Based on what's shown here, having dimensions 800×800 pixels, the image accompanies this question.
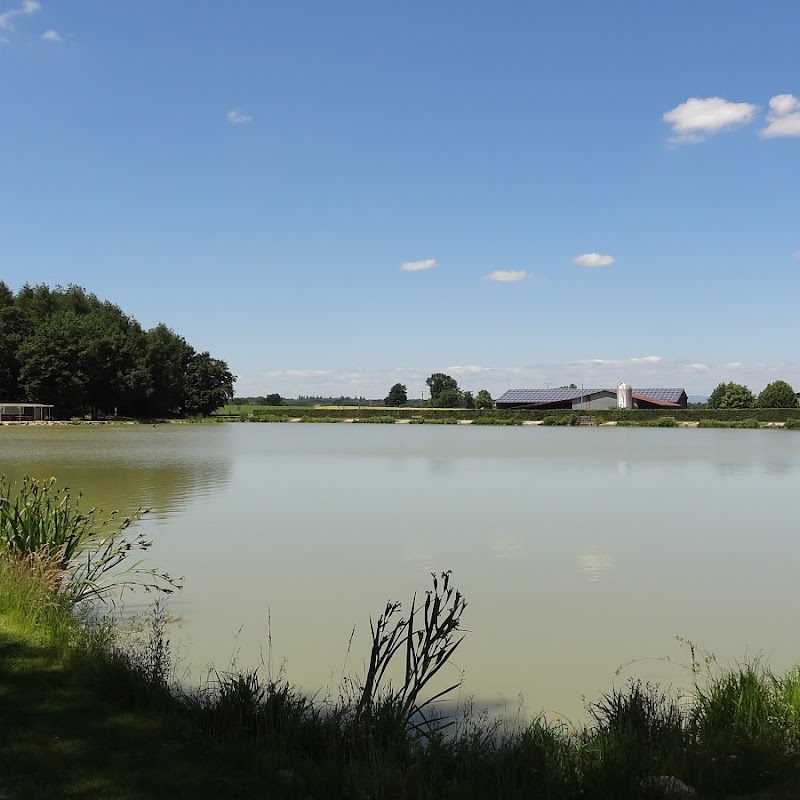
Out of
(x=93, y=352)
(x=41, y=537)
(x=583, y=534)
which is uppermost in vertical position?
(x=93, y=352)

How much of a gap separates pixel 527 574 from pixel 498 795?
729 cm

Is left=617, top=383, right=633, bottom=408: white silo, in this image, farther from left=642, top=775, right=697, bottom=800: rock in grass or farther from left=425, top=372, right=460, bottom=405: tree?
left=642, top=775, right=697, bottom=800: rock in grass

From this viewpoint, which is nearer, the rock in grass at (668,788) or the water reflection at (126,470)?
the rock in grass at (668,788)

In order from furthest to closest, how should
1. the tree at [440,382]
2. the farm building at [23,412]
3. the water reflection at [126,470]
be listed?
the tree at [440,382] → the farm building at [23,412] → the water reflection at [126,470]

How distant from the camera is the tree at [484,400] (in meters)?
120

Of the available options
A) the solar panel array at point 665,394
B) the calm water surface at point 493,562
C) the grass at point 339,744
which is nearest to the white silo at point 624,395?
the solar panel array at point 665,394

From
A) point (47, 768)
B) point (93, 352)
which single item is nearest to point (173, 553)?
point (47, 768)

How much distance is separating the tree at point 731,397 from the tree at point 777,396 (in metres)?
1.56

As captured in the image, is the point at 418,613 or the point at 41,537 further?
the point at 418,613

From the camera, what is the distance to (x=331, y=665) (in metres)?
6.73

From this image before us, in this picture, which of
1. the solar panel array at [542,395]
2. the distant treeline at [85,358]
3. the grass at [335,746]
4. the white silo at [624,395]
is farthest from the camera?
the solar panel array at [542,395]

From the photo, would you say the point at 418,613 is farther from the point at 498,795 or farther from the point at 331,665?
the point at 498,795

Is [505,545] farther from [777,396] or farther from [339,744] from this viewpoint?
[777,396]

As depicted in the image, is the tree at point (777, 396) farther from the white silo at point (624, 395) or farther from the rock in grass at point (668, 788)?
the rock in grass at point (668, 788)
